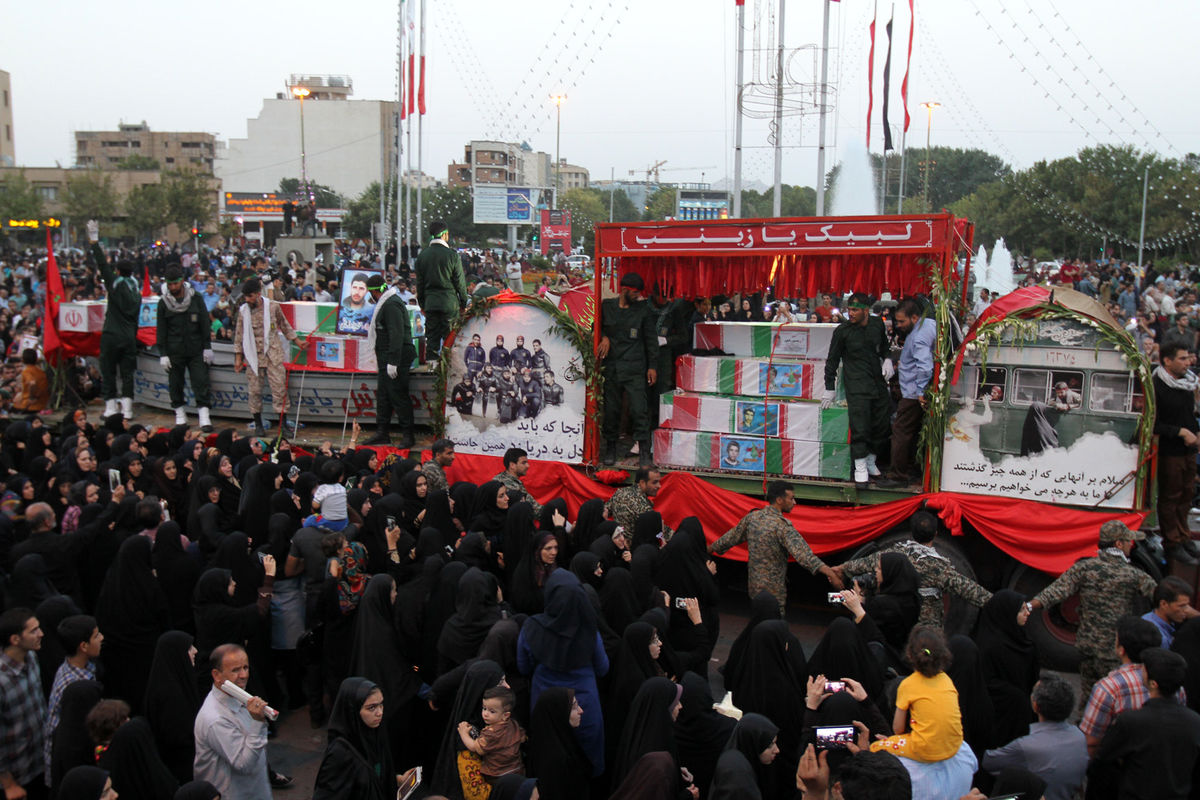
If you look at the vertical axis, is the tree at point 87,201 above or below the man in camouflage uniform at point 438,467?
above

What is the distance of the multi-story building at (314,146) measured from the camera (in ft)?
278

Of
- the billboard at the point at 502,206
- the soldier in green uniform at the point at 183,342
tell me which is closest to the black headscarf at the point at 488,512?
the soldier in green uniform at the point at 183,342

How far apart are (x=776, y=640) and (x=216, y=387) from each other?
880cm

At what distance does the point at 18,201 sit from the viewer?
56.4 m

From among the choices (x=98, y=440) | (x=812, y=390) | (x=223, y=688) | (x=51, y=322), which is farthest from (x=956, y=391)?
(x=51, y=322)

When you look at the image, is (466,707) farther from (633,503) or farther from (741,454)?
(741,454)

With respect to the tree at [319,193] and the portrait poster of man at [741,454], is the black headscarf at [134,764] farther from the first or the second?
the tree at [319,193]

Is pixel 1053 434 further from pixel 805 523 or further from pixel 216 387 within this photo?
pixel 216 387

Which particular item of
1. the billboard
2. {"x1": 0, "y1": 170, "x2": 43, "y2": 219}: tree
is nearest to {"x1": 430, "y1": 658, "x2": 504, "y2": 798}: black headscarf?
the billboard

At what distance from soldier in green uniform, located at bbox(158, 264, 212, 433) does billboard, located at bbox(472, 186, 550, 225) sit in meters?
35.0

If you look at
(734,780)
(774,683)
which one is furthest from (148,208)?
(734,780)

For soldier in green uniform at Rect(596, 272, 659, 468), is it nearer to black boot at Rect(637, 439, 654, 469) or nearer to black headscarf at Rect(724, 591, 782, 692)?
black boot at Rect(637, 439, 654, 469)

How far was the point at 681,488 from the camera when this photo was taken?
9.08 meters

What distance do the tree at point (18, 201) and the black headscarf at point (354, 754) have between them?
59760 mm
